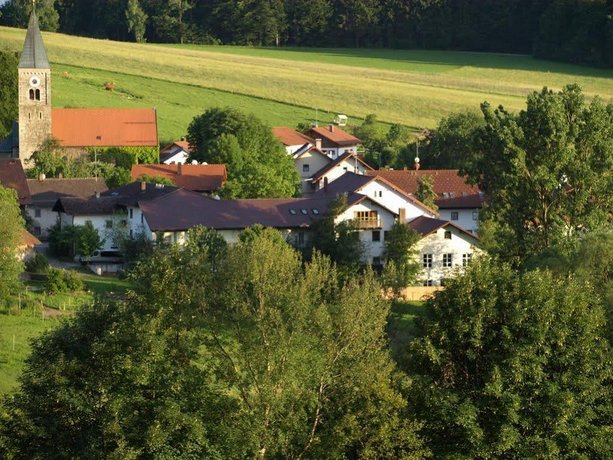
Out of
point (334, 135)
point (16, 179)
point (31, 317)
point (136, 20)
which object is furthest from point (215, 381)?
point (136, 20)

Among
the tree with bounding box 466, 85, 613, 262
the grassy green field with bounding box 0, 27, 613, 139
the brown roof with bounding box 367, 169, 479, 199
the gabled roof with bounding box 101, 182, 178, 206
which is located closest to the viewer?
the tree with bounding box 466, 85, 613, 262

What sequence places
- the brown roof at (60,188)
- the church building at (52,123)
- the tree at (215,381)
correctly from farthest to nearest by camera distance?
the church building at (52,123) → the brown roof at (60,188) → the tree at (215,381)

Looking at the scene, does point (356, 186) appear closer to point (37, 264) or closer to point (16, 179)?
point (37, 264)

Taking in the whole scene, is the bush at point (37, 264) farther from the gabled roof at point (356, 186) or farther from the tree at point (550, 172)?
the tree at point (550, 172)

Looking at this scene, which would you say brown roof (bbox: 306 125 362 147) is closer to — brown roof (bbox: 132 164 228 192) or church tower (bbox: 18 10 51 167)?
brown roof (bbox: 132 164 228 192)

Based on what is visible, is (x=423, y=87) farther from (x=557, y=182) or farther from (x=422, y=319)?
(x=422, y=319)

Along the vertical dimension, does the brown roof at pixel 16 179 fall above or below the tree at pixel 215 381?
below

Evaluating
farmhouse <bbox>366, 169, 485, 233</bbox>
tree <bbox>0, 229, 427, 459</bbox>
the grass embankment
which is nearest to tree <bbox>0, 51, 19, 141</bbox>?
farmhouse <bbox>366, 169, 485, 233</bbox>

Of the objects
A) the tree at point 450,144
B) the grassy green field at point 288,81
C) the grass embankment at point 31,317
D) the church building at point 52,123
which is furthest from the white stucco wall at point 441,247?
the grassy green field at point 288,81
